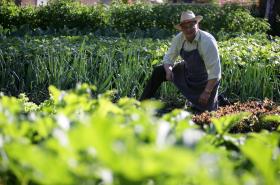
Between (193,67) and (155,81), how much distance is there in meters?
0.45

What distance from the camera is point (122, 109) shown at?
1.70 metres

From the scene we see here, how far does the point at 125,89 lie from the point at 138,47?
3.49 ft

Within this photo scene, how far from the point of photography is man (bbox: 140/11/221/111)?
17.9ft

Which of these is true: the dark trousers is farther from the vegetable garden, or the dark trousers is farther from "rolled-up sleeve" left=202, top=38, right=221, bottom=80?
"rolled-up sleeve" left=202, top=38, right=221, bottom=80

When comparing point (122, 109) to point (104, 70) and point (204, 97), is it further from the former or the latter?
point (104, 70)

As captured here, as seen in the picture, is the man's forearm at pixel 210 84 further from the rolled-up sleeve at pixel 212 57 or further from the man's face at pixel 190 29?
the man's face at pixel 190 29

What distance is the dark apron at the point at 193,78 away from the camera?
5.67 metres

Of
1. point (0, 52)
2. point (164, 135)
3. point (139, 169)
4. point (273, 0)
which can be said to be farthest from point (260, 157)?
point (273, 0)

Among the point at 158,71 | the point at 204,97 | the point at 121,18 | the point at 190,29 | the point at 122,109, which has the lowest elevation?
the point at 121,18

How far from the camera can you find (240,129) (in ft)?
13.3

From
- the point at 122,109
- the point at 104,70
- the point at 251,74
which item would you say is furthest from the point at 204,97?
the point at 122,109

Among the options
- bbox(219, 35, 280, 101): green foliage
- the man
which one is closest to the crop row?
bbox(219, 35, 280, 101): green foliage

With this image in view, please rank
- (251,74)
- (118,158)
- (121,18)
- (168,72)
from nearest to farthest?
(118,158) < (168,72) < (251,74) < (121,18)

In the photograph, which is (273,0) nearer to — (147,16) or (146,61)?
(147,16)
